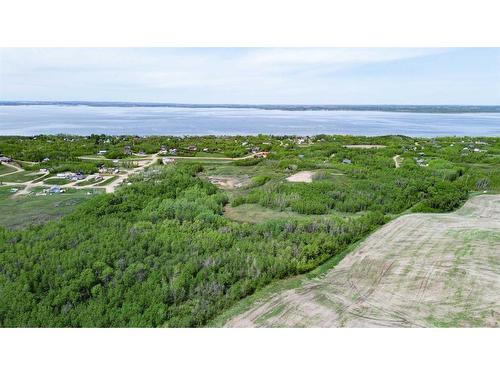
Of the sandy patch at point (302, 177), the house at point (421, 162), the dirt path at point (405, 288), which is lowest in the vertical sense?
the dirt path at point (405, 288)

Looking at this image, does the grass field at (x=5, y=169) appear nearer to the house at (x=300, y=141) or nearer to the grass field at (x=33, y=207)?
the grass field at (x=33, y=207)

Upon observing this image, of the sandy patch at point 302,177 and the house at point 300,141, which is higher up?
the house at point 300,141

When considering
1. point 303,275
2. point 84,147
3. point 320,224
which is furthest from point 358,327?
point 84,147

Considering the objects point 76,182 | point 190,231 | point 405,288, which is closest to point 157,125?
point 76,182

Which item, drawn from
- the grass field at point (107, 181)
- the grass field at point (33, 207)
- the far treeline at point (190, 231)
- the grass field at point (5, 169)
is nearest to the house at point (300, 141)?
the far treeline at point (190, 231)

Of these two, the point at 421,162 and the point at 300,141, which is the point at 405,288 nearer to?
the point at 421,162

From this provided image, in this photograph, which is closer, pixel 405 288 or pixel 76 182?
pixel 405 288

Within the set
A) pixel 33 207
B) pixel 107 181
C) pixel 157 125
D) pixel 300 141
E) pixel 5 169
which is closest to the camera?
pixel 33 207
